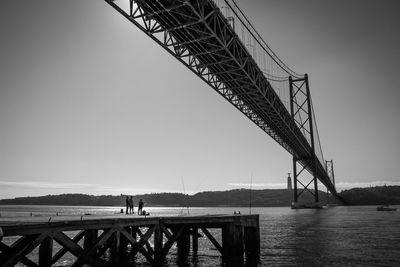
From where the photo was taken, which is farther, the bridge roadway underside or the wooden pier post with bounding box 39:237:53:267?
the bridge roadway underside

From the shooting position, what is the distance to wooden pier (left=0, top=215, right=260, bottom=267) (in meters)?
10.5

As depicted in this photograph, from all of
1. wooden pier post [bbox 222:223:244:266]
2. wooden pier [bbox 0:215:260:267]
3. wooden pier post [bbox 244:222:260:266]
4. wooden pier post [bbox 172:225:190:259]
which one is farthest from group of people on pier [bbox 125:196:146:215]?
wooden pier post [bbox 244:222:260:266]

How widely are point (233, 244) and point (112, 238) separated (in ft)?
21.6

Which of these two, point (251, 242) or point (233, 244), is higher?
point (233, 244)

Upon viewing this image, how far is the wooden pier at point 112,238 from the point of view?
1054cm

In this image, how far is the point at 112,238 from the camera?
13.5 metres


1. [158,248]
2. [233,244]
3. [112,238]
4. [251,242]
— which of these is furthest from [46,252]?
[251,242]

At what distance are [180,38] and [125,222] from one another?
42.9 ft

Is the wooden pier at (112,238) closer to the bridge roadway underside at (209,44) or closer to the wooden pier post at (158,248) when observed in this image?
the wooden pier post at (158,248)

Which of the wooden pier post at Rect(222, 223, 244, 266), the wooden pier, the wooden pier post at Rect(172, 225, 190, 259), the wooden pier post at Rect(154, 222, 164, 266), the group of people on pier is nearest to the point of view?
the wooden pier

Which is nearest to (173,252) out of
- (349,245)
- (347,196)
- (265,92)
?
(349,245)

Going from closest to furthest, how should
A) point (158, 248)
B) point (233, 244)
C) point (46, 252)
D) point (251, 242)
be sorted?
1. point (46, 252)
2. point (158, 248)
3. point (233, 244)
4. point (251, 242)

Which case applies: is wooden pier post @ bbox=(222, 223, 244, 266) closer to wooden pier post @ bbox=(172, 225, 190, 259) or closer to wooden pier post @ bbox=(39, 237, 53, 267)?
wooden pier post @ bbox=(172, 225, 190, 259)

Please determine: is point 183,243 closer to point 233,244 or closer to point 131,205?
point 233,244
